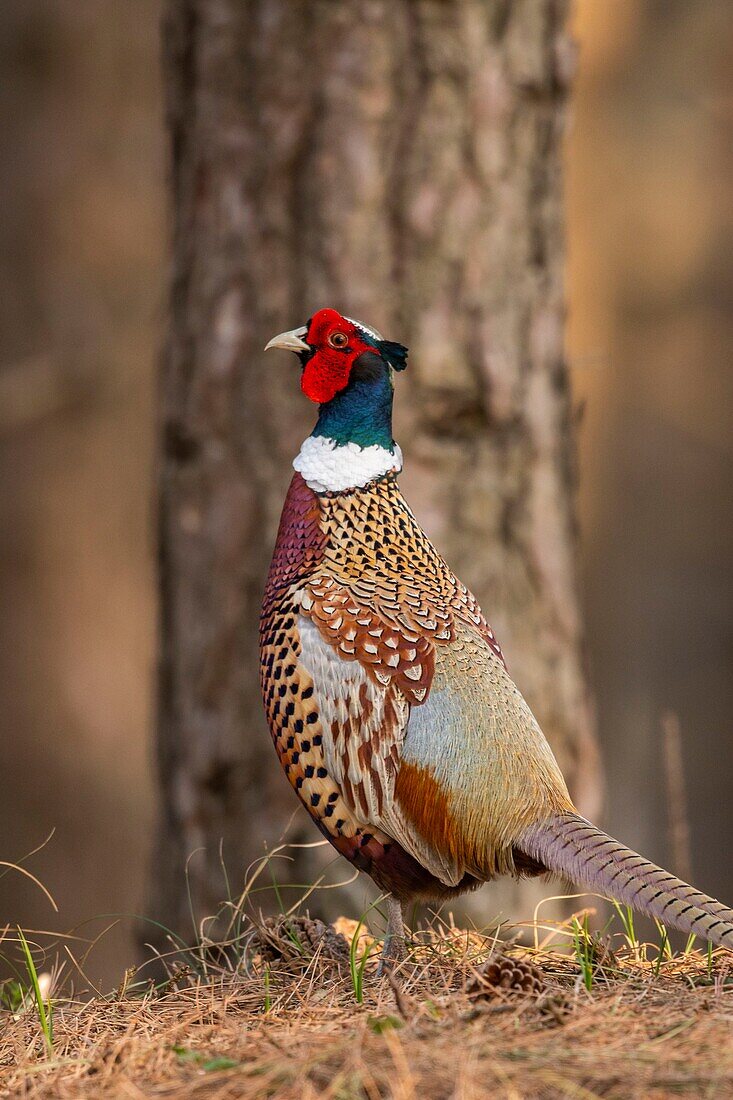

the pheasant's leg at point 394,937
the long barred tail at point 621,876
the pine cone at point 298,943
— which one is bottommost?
the pine cone at point 298,943

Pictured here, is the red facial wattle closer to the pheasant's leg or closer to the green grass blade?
the pheasant's leg

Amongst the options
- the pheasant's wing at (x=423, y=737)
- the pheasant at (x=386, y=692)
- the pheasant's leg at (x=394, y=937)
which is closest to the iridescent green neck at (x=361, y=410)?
the pheasant at (x=386, y=692)

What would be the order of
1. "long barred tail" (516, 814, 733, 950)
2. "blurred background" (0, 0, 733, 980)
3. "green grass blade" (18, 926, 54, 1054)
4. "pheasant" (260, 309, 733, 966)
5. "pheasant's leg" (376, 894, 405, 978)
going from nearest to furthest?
"long barred tail" (516, 814, 733, 950) < "green grass blade" (18, 926, 54, 1054) < "pheasant" (260, 309, 733, 966) < "pheasant's leg" (376, 894, 405, 978) < "blurred background" (0, 0, 733, 980)

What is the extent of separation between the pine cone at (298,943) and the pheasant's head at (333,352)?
1.49 m

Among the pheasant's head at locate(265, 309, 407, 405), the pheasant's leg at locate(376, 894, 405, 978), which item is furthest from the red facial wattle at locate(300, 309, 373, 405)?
the pheasant's leg at locate(376, 894, 405, 978)

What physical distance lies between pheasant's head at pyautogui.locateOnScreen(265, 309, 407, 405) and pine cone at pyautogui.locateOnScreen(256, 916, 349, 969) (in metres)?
1.49

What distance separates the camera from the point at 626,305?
1049cm

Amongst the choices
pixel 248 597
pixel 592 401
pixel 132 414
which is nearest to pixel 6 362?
pixel 132 414

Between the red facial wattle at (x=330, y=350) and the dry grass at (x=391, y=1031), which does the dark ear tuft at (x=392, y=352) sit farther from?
the dry grass at (x=391, y=1031)

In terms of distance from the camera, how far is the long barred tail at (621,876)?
2719 mm

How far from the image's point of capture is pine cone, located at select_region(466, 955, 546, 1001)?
108 inches

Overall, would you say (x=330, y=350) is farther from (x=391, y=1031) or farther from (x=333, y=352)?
(x=391, y=1031)

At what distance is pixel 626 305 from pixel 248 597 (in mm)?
6548

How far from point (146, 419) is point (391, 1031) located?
26.3 feet
